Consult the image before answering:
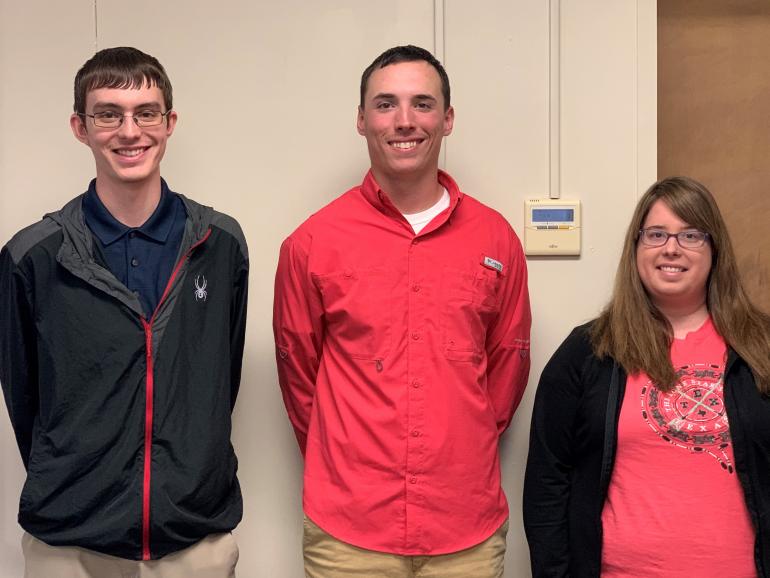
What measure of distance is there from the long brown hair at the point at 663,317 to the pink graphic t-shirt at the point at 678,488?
0.05 metres

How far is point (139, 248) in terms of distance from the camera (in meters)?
1.76

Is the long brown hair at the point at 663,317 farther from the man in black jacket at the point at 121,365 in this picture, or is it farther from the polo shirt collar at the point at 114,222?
the polo shirt collar at the point at 114,222

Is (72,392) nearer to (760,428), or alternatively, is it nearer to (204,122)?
(204,122)

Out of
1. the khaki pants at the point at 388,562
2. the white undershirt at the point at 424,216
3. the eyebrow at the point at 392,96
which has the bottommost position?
the khaki pants at the point at 388,562

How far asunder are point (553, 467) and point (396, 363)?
437 millimetres

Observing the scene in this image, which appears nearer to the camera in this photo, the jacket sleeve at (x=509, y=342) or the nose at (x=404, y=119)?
the nose at (x=404, y=119)

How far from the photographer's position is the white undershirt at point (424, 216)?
1.97 m

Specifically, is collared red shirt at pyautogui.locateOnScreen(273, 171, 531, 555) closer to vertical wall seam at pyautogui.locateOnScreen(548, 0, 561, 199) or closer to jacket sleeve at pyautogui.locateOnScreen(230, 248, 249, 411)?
jacket sleeve at pyautogui.locateOnScreen(230, 248, 249, 411)

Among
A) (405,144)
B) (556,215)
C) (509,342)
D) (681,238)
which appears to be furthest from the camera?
(556,215)

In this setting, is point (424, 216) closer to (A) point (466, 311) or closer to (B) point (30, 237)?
(A) point (466, 311)

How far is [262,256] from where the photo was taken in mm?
2340

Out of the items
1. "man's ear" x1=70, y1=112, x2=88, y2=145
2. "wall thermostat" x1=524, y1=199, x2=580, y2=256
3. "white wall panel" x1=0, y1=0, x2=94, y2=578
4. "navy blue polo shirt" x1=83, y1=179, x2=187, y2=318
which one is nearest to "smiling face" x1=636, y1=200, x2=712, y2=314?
"wall thermostat" x1=524, y1=199, x2=580, y2=256

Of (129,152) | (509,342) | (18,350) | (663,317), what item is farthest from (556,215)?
(18,350)

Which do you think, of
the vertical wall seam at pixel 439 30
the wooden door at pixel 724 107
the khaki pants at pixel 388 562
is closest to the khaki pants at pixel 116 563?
the khaki pants at pixel 388 562
